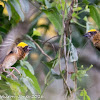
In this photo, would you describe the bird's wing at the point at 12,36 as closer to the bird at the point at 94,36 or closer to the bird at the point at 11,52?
the bird at the point at 11,52

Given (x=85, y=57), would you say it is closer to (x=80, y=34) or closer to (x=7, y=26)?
(x=80, y=34)

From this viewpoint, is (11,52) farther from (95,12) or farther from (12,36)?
(95,12)

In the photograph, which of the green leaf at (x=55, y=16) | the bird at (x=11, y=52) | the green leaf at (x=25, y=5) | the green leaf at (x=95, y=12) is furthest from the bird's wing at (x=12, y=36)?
the green leaf at (x=95, y=12)

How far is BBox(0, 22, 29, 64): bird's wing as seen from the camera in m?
1.67

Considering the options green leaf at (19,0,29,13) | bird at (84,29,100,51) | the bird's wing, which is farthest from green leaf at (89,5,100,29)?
the bird's wing

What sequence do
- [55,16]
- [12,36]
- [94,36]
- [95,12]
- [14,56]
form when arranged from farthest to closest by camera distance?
[94,36] < [95,12] < [55,16] < [14,56] < [12,36]

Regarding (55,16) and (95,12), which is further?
(95,12)

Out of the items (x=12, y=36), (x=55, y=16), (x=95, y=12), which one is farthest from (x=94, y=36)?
(x=12, y=36)

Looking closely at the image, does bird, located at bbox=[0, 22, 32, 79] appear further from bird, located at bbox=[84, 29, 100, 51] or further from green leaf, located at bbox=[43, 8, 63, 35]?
bird, located at bbox=[84, 29, 100, 51]

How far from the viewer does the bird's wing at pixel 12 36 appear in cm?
167

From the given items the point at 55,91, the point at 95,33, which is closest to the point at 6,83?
the point at 95,33

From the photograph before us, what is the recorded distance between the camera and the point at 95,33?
2629 millimetres

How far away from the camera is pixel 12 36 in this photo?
168cm

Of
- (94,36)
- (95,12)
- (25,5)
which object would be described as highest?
(25,5)
